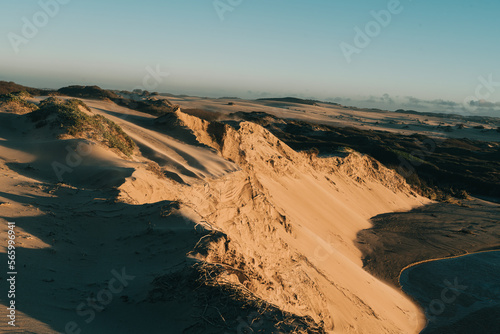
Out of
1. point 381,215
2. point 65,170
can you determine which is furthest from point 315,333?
point 381,215

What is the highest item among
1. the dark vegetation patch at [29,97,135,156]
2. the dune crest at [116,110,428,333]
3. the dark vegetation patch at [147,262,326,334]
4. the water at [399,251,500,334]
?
the dark vegetation patch at [29,97,135,156]

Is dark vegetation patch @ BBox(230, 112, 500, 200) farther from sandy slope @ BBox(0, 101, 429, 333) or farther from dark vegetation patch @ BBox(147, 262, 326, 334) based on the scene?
dark vegetation patch @ BBox(147, 262, 326, 334)

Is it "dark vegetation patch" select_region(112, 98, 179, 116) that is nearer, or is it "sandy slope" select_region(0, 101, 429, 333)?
"sandy slope" select_region(0, 101, 429, 333)

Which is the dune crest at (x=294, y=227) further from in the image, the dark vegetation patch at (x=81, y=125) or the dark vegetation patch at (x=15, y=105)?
the dark vegetation patch at (x=15, y=105)

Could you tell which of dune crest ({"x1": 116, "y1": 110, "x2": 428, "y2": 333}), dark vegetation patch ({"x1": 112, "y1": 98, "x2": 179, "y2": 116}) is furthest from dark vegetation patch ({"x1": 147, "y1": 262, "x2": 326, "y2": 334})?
dark vegetation patch ({"x1": 112, "y1": 98, "x2": 179, "y2": 116})

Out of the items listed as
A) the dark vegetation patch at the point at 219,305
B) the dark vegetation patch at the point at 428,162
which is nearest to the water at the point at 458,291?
the dark vegetation patch at the point at 219,305

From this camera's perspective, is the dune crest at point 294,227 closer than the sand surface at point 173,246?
No
